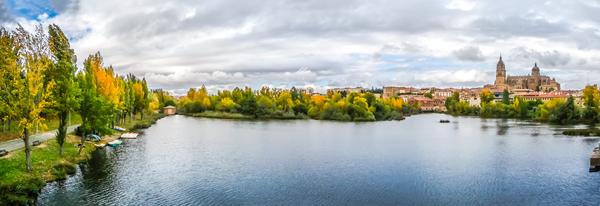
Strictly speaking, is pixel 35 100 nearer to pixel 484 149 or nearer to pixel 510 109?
pixel 484 149

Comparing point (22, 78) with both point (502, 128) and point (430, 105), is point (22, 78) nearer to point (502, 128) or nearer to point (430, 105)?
point (502, 128)

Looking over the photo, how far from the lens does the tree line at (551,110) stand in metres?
86.9

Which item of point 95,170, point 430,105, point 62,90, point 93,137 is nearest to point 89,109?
point 62,90

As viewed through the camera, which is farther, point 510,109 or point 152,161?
point 510,109

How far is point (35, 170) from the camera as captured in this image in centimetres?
2883

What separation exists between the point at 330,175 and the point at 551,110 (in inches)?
3203

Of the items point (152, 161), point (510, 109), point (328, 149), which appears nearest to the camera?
point (152, 161)

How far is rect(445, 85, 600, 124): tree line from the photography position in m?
86.9

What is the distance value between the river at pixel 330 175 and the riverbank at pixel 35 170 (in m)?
0.78

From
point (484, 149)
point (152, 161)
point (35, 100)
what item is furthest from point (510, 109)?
point (35, 100)

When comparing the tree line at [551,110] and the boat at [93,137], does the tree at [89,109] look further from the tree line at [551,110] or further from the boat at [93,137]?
the tree line at [551,110]

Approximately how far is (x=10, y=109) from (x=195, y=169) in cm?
1250

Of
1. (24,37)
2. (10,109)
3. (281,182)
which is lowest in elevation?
(281,182)

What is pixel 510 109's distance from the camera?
121 meters
